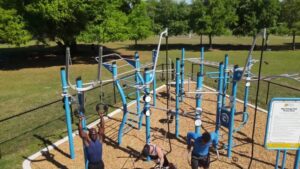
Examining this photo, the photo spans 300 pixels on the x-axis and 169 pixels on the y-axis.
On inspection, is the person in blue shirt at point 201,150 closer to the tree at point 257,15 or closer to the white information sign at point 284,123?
the white information sign at point 284,123

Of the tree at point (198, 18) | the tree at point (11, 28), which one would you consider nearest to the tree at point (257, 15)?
the tree at point (198, 18)

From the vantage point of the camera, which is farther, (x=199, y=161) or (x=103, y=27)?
(x=103, y=27)

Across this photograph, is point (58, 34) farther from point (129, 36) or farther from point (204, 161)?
point (204, 161)

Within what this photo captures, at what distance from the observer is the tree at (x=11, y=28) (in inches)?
910

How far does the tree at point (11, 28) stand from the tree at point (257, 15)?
95.0 ft

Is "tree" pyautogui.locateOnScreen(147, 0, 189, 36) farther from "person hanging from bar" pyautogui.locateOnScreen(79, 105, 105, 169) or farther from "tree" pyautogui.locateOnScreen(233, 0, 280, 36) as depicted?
"person hanging from bar" pyautogui.locateOnScreen(79, 105, 105, 169)

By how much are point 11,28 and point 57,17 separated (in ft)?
13.2

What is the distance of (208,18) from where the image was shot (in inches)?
1518

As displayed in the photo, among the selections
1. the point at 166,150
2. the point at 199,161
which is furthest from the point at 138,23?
the point at 199,161

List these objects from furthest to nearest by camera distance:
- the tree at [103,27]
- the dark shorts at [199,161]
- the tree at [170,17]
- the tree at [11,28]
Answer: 1. the tree at [170,17]
2. the tree at [103,27]
3. the tree at [11,28]
4. the dark shorts at [199,161]

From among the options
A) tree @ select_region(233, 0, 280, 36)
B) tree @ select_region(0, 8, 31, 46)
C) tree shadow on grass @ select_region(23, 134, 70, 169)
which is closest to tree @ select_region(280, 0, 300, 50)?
tree @ select_region(233, 0, 280, 36)

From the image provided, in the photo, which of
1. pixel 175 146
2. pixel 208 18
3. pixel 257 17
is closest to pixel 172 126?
pixel 175 146

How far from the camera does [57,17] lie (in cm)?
2267

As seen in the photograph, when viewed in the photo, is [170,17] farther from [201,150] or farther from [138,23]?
[201,150]
